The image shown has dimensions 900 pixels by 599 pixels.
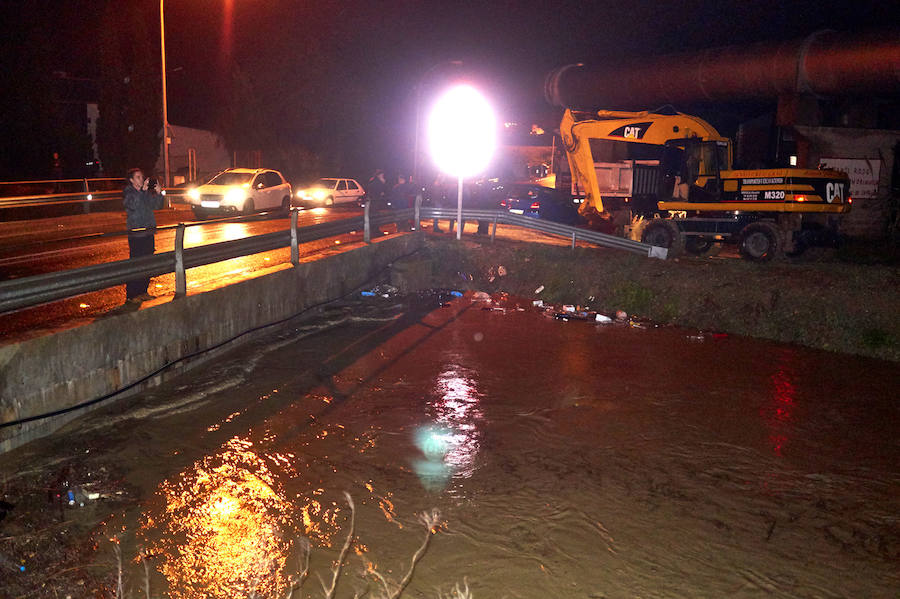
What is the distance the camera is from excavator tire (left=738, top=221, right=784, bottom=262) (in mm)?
16625

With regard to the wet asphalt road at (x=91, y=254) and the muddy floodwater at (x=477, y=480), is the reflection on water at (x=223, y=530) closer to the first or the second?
the muddy floodwater at (x=477, y=480)

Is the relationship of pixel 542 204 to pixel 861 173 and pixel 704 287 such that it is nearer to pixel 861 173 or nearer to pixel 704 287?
pixel 861 173

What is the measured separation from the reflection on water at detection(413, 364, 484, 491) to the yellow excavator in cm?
981

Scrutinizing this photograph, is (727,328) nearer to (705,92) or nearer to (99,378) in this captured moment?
(99,378)

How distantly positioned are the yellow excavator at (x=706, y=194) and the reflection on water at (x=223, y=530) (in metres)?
13.1

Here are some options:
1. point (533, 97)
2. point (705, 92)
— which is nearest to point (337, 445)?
point (705, 92)

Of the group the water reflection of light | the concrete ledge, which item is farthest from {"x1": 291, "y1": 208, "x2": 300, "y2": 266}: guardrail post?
the water reflection of light

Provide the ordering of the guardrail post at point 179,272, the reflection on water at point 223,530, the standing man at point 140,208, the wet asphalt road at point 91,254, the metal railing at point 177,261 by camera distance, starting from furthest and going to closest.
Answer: the standing man at point 140,208
the wet asphalt road at point 91,254
the guardrail post at point 179,272
the metal railing at point 177,261
the reflection on water at point 223,530

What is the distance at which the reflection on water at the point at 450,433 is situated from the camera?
6691 mm

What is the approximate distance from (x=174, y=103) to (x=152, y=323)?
165ft

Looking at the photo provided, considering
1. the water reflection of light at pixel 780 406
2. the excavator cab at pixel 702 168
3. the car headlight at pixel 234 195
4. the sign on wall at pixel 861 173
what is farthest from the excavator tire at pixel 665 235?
the car headlight at pixel 234 195

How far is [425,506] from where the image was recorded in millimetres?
6016

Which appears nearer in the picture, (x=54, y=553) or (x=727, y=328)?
(x=54, y=553)

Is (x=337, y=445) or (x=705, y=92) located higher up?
(x=705, y=92)
